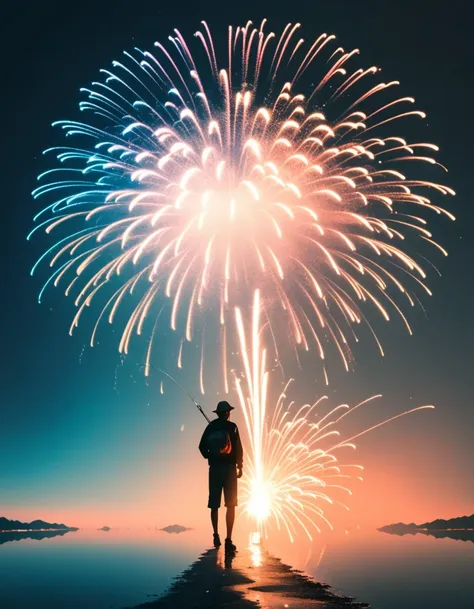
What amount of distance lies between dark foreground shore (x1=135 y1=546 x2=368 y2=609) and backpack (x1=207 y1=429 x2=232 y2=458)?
216 cm

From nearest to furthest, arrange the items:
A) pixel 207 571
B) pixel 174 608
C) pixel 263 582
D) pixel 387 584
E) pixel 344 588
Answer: pixel 174 608, pixel 263 582, pixel 207 571, pixel 344 588, pixel 387 584

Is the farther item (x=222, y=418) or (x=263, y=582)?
(x=222, y=418)

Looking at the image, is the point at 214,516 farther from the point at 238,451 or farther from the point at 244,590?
the point at 244,590

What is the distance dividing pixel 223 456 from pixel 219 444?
0.33 m

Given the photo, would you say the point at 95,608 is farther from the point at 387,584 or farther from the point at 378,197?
the point at 378,197

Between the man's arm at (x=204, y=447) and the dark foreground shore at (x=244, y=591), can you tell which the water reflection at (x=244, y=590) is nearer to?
the dark foreground shore at (x=244, y=591)

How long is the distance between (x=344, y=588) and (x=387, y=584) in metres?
3.62

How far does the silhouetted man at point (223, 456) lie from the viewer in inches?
500

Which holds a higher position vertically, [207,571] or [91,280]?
[91,280]

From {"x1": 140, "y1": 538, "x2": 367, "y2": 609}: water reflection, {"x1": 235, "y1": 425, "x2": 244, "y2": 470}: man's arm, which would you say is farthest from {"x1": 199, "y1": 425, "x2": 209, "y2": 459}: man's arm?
{"x1": 140, "y1": 538, "x2": 367, "y2": 609}: water reflection

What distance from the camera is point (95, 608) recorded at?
9.50 m

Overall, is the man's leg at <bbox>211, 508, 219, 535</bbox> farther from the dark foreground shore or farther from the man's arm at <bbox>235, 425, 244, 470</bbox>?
the dark foreground shore

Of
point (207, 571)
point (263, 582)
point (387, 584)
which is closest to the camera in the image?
point (263, 582)

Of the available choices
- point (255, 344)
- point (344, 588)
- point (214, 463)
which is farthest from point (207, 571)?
point (255, 344)
